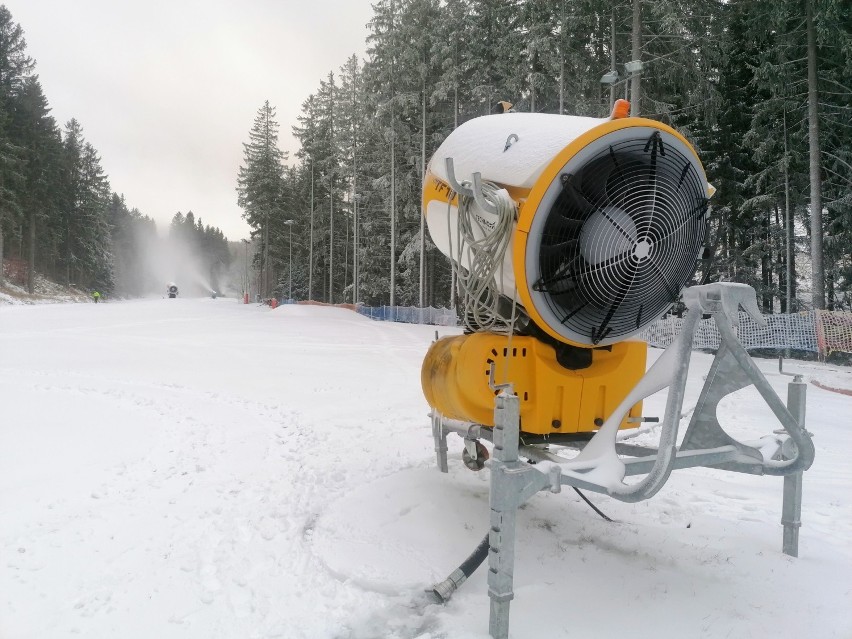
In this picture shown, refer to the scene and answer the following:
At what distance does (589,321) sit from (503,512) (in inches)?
43.9

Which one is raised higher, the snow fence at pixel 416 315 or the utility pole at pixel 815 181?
the utility pole at pixel 815 181

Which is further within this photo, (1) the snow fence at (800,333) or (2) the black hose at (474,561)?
(1) the snow fence at (800,333)

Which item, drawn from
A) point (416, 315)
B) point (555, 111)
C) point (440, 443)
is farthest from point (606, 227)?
point (416, 315)

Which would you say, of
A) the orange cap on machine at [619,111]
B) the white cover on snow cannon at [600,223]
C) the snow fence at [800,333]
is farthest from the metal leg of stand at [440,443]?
the snow fence at [800,333]

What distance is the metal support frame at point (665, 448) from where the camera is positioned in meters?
2.23

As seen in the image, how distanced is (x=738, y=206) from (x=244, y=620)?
28.1m

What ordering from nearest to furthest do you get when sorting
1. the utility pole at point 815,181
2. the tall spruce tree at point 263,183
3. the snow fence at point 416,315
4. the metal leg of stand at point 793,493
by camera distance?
the metal leg of stand at point 793,493, the utility pole at point 815,181, the snow fence at point 416,315, the tall spruce tree at point 263,183

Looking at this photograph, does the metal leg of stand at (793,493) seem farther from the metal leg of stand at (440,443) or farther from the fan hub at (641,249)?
the metal leg of stand at (440,443)

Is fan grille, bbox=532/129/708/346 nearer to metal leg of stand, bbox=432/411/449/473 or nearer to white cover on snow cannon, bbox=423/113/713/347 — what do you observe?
white cover on snow cannon, bbox=423/113/713/347

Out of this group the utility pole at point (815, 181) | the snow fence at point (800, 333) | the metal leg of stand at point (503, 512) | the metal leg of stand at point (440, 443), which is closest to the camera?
the metal leg of stand at point (503, 512)

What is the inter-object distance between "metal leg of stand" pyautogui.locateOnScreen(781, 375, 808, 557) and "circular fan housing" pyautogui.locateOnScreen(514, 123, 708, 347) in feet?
3.33

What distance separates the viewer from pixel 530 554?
3117mm

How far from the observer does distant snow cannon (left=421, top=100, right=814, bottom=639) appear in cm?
232

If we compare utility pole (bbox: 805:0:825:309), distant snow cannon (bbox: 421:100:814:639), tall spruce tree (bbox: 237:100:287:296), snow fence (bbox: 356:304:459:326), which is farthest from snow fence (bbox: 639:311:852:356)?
tall spruce tree (bbox: 237:100:287:296)
